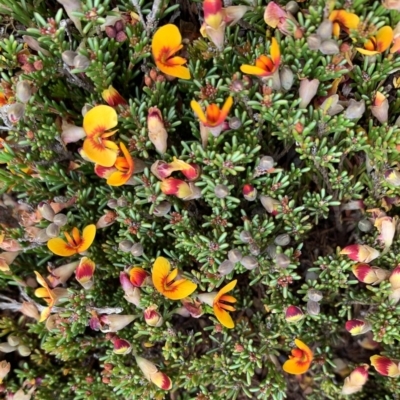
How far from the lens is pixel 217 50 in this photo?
60.2 inches

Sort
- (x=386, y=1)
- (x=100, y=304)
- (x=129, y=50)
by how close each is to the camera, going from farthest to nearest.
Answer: (x=100, y=304) < (x=129, y=50) < (x=386, y=1)

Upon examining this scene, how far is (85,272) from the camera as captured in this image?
1.59m

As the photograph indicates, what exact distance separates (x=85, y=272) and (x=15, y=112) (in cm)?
52

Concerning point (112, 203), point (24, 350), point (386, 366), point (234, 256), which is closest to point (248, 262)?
point (234, 256)

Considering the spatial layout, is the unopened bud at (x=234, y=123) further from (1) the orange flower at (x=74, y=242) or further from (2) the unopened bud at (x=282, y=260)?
(1) the orange flower at (x=74, y=242)

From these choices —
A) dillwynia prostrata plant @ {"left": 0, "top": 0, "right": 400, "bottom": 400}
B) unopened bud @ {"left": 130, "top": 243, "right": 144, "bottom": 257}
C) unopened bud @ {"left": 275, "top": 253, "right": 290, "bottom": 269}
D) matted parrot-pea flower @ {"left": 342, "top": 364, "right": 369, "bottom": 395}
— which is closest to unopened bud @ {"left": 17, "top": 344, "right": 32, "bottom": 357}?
dillwynia prostrata plant @ {"left": 0, "top": 0, "right": 400, "bottom": 400}

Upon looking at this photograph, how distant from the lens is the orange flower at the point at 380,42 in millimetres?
1382

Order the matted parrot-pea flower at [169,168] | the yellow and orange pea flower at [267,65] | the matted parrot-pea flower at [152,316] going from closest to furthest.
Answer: the yellow and orange pea flower at [267,65], the matted parrot-pea flower at [169,168], the matted parrot-pea flower at [152,316]

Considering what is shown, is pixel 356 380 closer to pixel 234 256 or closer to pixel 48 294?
pixel 234 256

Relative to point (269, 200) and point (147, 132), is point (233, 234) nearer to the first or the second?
point (269, 200)

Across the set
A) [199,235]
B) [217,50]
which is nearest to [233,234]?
[199,235]

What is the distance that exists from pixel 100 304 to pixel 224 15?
1032mm

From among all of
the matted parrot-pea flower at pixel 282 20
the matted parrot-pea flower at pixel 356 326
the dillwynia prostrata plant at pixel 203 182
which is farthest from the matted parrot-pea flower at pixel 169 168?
the matted parrot-pea flower at pixel 356 326

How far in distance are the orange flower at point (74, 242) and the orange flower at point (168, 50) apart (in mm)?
540
